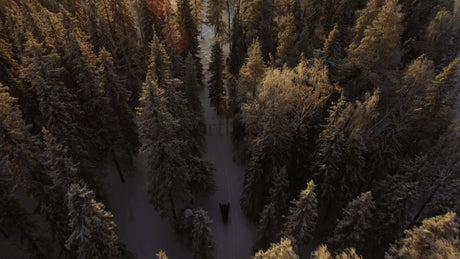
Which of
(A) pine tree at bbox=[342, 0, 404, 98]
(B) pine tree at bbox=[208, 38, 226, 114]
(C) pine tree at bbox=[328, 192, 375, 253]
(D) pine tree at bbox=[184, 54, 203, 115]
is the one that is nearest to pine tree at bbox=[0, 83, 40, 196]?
(D) pine tree at bbox=[184, 54, 203, 115]

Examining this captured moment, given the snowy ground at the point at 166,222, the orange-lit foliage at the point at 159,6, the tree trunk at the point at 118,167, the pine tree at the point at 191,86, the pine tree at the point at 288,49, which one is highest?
the orange-lit foliage at the point at 159,6

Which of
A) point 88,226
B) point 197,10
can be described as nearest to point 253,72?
point 88,226

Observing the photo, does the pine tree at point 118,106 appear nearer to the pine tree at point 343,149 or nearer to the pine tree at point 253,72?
the pine tree at point 253,72

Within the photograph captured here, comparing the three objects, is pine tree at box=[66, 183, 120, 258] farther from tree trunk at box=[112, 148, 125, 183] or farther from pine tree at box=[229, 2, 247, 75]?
pine tree at box=[229, 2, 247, 75]

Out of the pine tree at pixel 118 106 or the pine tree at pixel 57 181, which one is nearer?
the pine tree at pixel 57 181

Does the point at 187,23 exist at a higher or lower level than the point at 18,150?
higher

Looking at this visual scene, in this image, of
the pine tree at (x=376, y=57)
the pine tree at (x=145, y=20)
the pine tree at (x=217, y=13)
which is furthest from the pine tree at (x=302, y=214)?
the pine tree at (x=217, y=13)

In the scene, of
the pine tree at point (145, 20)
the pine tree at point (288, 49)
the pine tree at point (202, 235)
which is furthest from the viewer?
the pine tree at point (145, 20)

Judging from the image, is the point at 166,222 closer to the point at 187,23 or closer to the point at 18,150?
the point at 18,150
